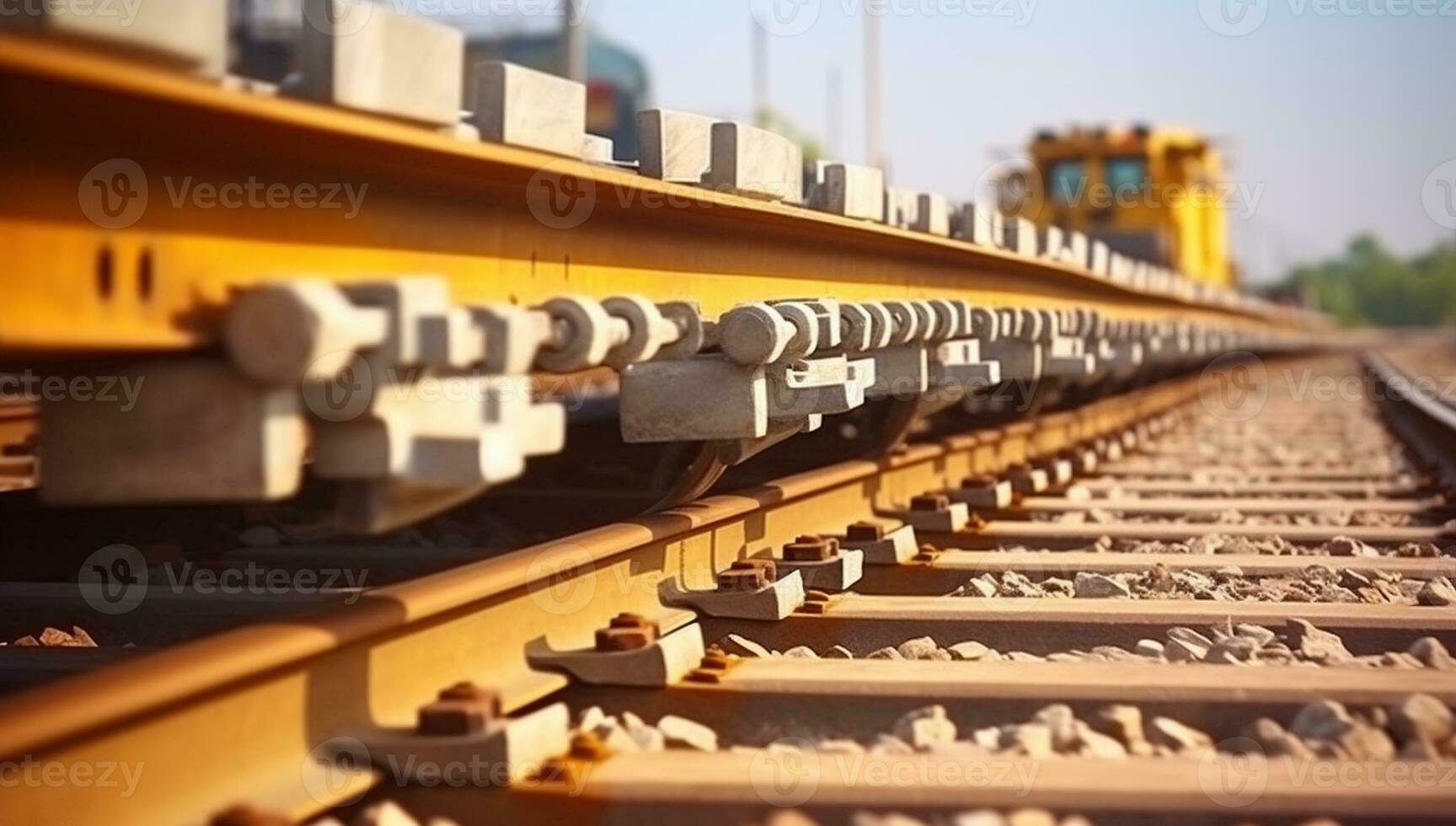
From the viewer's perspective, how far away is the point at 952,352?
669 centimetres

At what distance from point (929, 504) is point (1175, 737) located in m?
2.91

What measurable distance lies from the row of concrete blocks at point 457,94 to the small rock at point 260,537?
2004 mm

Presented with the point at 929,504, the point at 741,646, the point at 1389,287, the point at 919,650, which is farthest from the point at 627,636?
the point at 1389,287

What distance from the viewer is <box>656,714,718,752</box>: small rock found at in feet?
10.9

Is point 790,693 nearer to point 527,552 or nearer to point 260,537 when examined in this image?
point 527,552

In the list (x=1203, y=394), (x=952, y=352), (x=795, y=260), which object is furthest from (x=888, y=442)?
(x=1203, y=394)

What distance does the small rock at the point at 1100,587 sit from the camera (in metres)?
5.00

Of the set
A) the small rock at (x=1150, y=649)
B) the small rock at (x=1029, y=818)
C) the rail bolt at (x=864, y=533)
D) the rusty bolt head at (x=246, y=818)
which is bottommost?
the small rock at (x=1029, y=818)

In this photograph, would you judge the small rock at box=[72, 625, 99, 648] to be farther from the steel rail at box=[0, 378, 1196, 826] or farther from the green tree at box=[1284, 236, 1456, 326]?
the green tree at box=[1284, 236, 1456, 326]

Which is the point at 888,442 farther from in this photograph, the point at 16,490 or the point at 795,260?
the point at 16,490

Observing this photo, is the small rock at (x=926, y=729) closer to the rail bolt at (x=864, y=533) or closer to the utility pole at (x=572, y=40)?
the rail bolt at (x=864, y=533)

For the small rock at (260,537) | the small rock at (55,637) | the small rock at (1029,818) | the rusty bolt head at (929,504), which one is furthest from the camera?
the rusty bolt head at (929,504)

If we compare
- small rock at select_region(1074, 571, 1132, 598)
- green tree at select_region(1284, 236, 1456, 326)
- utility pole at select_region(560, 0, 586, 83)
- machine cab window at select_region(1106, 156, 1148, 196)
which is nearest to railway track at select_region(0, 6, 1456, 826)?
small rock at select_region(1074, 571, 1132, 598)

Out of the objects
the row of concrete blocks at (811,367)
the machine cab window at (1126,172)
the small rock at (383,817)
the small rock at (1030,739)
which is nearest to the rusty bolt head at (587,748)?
the small rock at (383,817)
